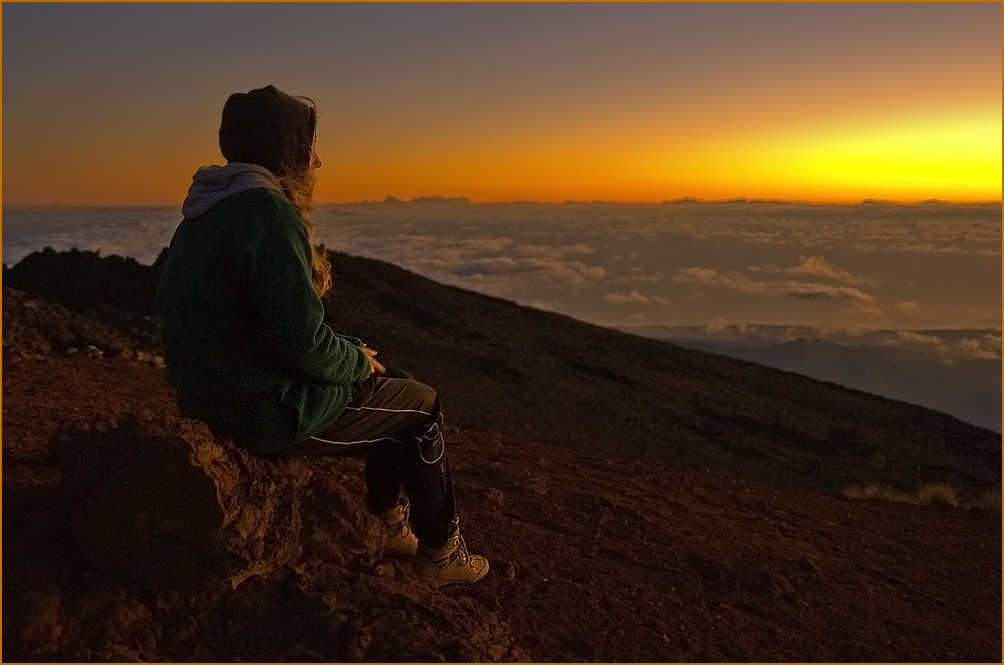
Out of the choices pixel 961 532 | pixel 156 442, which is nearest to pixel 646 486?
pixel 961 532

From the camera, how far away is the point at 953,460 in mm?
14031

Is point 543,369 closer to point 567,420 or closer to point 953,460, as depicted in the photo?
point 567,420

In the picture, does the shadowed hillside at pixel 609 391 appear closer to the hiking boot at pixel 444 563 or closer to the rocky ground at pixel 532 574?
the rocky ground at pixel 532 574

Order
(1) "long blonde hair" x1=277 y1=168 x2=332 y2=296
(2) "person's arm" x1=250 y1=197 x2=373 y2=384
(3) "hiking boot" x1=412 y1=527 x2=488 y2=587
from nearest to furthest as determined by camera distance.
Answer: (2) "person's arm" x1=250 y1=197 x2=373 y2=384, (1) "long blonde hair" x1=277 y1=168 x2=332 y2=296, (3) "hiking boot" x1=412 y1=527 x2=488 y2=587

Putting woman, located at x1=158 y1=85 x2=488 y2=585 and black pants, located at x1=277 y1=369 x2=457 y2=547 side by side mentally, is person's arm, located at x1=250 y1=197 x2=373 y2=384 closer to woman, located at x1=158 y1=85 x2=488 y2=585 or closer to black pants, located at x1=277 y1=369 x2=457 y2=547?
woman, located at x1=158 y1=85 x2=488 y2=585

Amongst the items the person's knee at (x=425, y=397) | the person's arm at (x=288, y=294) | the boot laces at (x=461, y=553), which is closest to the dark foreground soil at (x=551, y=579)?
the boot laces at (x=461, y=553)

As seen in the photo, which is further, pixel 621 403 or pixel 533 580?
pixel 621 403

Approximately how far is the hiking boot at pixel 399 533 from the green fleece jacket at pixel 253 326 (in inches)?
34.4

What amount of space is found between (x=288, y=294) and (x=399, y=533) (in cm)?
152

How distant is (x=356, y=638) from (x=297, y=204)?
162 cm

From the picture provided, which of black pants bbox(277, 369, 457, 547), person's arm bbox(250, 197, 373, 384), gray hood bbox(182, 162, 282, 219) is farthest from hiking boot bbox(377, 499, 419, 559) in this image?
gray hood bbox(182, 162, 282, 219)

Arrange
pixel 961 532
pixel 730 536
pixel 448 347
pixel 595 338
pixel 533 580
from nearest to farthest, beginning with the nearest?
1. pixel 533 580
2. pixel 730 536
3. pixel 961 532
4. pixel 448 347
5. pixel 595 338

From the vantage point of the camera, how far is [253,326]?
3010 millimetres

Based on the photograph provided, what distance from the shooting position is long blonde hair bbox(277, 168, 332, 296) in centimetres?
316
